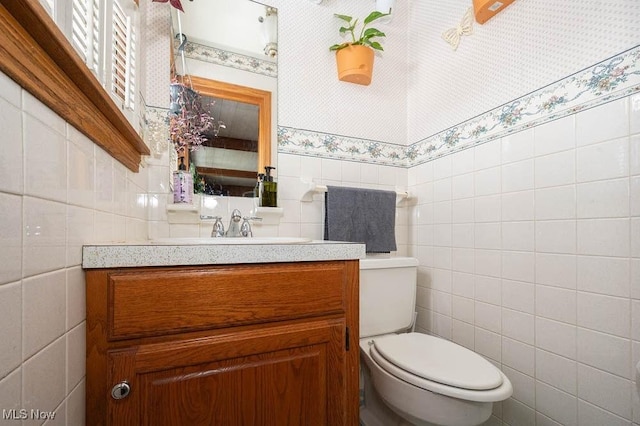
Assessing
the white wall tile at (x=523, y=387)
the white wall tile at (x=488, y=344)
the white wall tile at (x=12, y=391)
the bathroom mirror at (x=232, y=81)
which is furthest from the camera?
the bathroom mirror at (x=232, y=81)

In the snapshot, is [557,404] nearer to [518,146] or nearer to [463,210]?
[463,210]

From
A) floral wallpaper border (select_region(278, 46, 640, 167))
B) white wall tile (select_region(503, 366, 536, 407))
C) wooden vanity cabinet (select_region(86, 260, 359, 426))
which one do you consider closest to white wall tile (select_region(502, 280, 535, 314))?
white wall tile (select_region(503, 366, 536, 407))

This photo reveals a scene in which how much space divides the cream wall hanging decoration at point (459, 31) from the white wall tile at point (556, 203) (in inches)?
32.9

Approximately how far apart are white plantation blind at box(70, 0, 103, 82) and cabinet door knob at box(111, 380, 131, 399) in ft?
2.09

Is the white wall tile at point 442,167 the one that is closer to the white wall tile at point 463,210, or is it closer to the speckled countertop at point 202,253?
the white wall tile at point 463,210

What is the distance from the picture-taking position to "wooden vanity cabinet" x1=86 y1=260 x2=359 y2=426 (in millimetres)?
562

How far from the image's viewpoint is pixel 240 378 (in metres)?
0.66

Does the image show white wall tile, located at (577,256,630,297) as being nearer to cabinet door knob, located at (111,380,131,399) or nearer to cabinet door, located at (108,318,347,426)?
cabinet door, located at (108,318,347,426)

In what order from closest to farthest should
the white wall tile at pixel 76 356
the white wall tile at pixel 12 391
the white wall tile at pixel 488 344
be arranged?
the white wall tile at pixel 12 391, the white wall tile at pixel 76 356, the white wall tile at pixel 488 344

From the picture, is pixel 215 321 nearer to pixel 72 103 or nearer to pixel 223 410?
pixel 223 410

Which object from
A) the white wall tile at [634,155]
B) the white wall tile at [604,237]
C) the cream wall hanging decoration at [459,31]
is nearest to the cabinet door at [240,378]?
the white wall tile at [604,237]

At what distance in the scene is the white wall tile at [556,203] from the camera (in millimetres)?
932

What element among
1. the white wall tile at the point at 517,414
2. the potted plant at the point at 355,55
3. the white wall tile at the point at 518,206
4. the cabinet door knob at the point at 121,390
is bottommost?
the white wall tile at the point at 517,414

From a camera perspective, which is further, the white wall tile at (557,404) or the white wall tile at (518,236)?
the white wall tile at (518,236)
